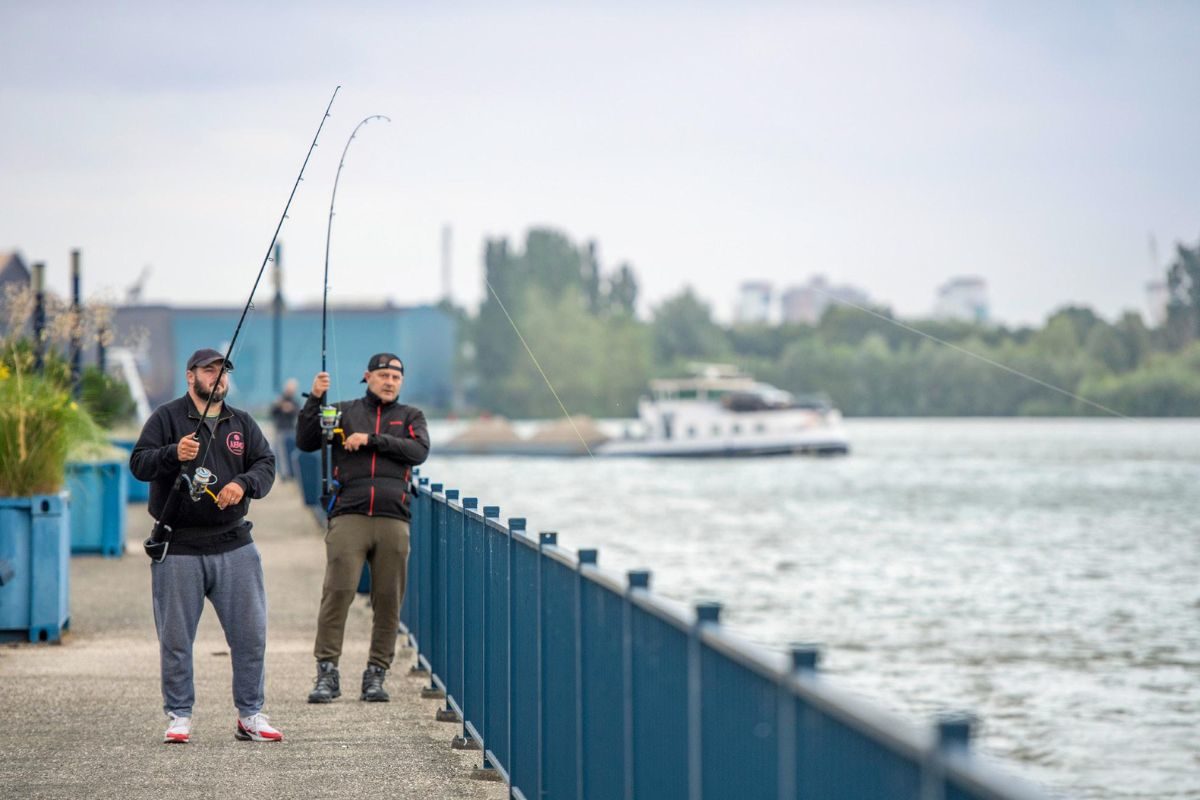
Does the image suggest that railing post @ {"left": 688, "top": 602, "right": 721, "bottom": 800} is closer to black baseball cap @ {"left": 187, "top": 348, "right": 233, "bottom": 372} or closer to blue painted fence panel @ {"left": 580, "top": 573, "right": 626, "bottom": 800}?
blue painted fence panel @ {"left": 580, "top": 573, "right": 626, "bottom": 800}

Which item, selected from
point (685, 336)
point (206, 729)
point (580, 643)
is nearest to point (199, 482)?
point (206, 729)

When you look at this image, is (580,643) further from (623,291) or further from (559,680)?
(623,291)

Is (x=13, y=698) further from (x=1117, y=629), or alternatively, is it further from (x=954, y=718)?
(x=1117, y=629)

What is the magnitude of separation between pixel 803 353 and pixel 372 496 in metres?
149

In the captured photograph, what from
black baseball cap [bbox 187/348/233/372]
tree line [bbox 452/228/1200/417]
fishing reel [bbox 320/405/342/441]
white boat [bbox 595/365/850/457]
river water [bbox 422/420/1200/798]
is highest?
tree line [bbox 452/228/1200/417]

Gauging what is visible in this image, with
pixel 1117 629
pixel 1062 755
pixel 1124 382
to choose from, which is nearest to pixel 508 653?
pixel 1062 755

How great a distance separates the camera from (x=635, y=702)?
5.09m

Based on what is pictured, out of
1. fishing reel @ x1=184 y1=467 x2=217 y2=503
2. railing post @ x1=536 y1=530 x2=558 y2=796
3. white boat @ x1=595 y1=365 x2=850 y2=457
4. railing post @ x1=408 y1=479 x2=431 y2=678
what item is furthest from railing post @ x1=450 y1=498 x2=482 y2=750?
white boat @ x1=595 y1=365 x2=850 y2=457

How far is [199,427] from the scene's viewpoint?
8.45m

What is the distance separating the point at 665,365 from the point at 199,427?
507 ft

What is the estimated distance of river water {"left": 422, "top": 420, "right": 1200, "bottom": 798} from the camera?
2269cm

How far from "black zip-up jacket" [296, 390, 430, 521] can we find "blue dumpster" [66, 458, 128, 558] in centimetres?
932

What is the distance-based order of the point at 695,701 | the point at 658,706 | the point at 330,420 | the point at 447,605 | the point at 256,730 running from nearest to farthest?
the point at 695,701, the point at 658,706, the point at 256,730, the point at 330,420, the point at 447,605

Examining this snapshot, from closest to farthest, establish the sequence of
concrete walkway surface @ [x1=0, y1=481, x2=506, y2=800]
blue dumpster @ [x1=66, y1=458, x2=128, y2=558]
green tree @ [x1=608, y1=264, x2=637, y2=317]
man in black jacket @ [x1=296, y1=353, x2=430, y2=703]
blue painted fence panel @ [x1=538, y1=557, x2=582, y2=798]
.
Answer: blue painted fence panel @ [x1=538, y1=557, x2=582, y2=798] < concrete walkway surface @ [x1=0, y1=481, x2=506, y2=800] < man in black jacket @ [x1=296, y1=353, x2=430, y2=703] < blue dumpster @ [x1=66, y1=458, x2=128, y2=558] < green tree @ [x1=608, y1=264, x2=637, y2=317]
